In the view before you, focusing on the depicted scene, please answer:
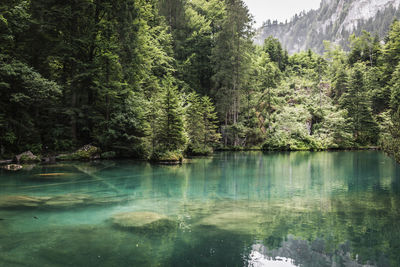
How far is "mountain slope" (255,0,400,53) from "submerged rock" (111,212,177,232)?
342 ft

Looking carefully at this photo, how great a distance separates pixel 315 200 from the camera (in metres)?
8.17

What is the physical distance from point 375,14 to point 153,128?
114 meters

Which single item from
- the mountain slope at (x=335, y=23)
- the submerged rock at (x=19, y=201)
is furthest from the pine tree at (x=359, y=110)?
the mountain slope at (x=335, y=23)

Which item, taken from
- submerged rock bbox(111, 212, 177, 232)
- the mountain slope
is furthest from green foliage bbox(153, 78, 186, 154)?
the mountain slope

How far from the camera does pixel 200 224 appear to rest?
19.0 ft

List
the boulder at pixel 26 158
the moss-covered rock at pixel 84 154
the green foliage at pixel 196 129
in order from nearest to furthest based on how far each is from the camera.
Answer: the boulder at pixel 26 158
the moss-covered rock at pixel 84 154
the green foliage at pixel 196 129

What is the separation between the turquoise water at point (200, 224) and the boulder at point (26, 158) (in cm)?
688

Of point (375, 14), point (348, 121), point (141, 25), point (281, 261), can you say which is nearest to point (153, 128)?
point (141, 25)

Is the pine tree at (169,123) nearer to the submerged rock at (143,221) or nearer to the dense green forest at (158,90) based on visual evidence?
the dense green forest at (158,90)

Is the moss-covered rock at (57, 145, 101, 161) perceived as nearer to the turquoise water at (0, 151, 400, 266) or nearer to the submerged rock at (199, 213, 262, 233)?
the turquoise water at (0, 151, 400, 266)

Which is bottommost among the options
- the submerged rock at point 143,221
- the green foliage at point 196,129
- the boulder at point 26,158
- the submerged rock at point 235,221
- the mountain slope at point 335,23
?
the submerged rock at point 143,221

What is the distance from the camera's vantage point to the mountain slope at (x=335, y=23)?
98.9 meters

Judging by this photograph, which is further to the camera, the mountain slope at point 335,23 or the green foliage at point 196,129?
the mountain slope at point 335,23

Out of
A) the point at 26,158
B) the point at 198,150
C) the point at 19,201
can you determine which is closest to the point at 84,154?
the point at 26,158
